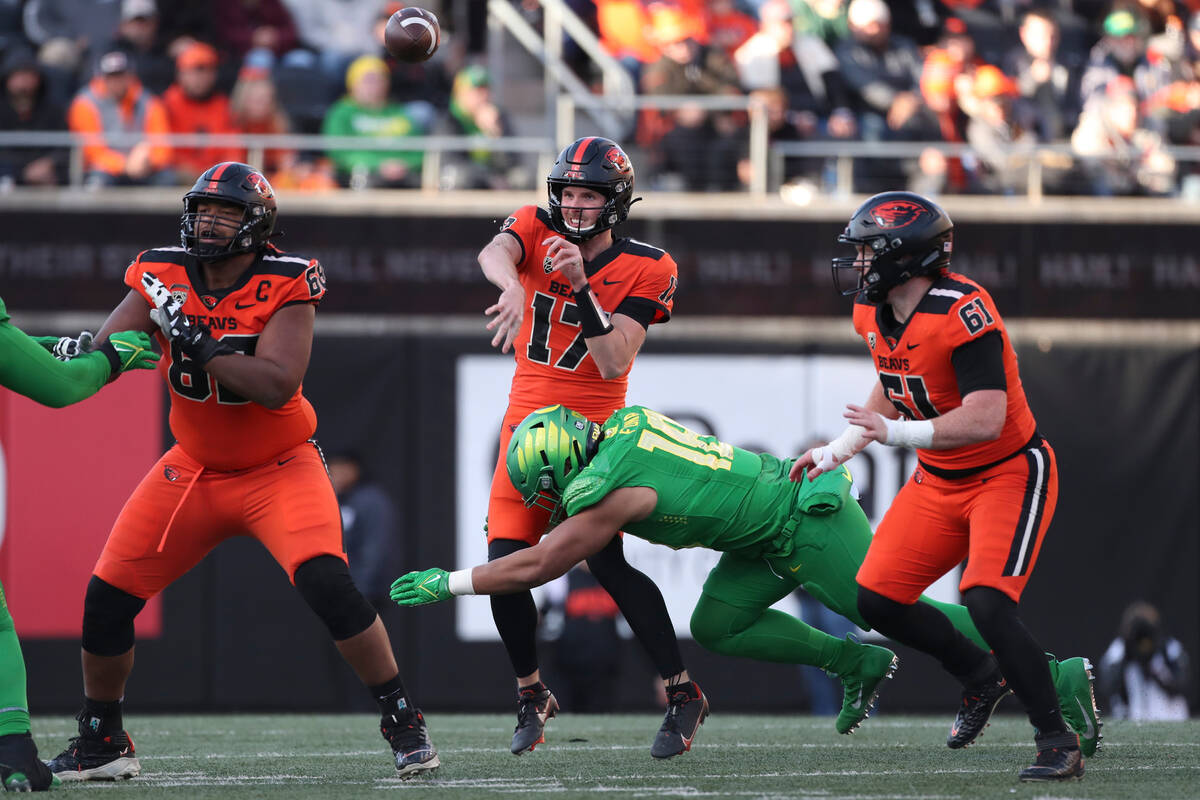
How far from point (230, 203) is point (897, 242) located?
7.00 ft

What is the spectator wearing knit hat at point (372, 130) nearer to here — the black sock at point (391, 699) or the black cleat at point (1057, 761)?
the black sock at point (391, 699)

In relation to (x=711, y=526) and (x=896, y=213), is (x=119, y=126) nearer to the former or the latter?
(x=711, y=526)

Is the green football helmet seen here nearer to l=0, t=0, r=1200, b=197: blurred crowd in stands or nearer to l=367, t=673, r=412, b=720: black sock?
l=367, t=673, r=412, b=720: black sock

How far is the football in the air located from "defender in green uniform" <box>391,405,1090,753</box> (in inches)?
79.8

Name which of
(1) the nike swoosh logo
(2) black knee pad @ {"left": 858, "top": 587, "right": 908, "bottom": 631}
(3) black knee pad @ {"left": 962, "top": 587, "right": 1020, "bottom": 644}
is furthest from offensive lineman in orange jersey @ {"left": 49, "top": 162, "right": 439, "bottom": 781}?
(1) the nike swoosh logo

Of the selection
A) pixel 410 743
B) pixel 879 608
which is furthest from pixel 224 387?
pixel 879 608

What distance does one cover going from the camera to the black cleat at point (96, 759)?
526 centimetres

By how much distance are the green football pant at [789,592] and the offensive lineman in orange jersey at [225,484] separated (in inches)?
45.9

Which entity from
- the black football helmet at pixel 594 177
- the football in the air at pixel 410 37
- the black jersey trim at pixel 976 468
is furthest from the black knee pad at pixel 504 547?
the football in the air at pixel 410 37

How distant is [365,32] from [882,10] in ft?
13.7

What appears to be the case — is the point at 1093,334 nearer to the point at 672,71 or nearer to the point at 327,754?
the point at 672,71

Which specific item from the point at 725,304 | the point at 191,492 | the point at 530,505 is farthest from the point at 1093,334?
the point at 191,492

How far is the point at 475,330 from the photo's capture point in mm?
11273

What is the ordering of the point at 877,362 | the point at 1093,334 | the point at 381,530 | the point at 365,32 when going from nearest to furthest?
1. the point at 877,362
2. the point at 381,530
3. the point at 1093,334
4. the point at 365,32
